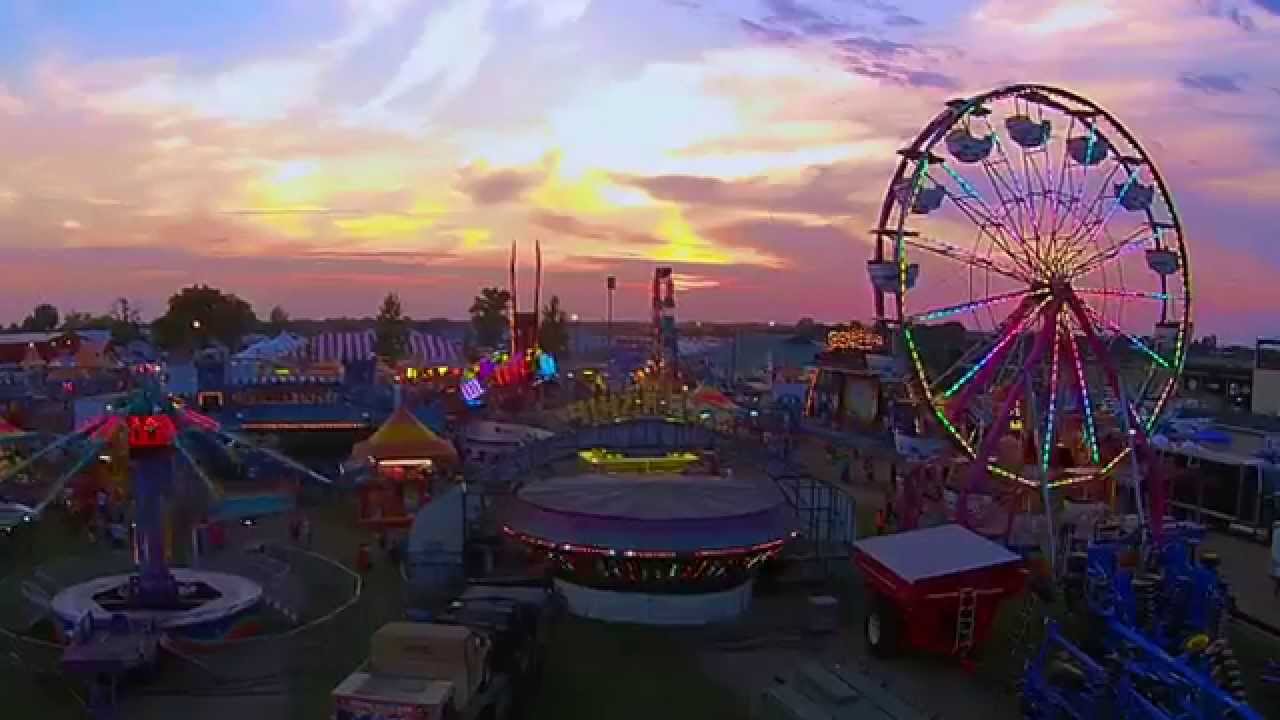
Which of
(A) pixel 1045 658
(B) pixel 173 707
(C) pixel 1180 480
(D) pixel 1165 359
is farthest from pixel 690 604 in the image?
(C) pixel 1180 480

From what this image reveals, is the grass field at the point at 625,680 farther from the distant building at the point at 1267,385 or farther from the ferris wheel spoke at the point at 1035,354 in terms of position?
the distant building at the point at 1267,385

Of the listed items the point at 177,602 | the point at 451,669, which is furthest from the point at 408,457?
the point at 451,669

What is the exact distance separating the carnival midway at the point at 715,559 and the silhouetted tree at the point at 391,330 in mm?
46061

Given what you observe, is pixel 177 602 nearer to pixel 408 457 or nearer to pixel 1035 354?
pixel 408 457

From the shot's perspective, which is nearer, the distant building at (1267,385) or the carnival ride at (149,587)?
the carnival ride at (149,587)

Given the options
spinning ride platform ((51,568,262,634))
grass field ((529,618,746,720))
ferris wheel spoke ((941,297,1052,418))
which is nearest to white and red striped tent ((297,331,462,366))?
ferris wheel spoke ((941,297,1052,418))

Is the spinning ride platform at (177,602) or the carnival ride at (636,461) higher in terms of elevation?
the carnival ride at (636,461)

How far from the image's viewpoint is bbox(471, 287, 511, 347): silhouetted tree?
99000 millimetres

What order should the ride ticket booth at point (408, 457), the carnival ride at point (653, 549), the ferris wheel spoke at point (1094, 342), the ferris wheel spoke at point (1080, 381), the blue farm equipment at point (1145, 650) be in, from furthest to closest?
the ride ticket booth at point (408, 457)
the ferris wheel spoke at point (1080, 381)
the ferris wheel spoke at point (1094, 342)
the carnival ride at point (653, 549)
the blue farm equipment at point (1145, 650)

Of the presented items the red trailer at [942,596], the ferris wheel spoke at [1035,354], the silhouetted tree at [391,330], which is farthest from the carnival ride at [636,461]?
the silhouetted tree at [391,330]

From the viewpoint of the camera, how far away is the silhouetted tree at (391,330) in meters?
79.7

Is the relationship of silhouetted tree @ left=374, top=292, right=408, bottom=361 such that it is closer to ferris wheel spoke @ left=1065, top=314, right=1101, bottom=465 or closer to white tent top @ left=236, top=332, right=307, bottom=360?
white tent top @ left=236, top=332, right=307, bottom=360

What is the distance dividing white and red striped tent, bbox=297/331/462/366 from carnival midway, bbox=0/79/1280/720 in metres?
15.8

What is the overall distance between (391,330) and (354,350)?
1696 inches
